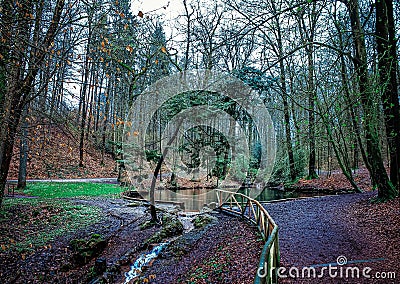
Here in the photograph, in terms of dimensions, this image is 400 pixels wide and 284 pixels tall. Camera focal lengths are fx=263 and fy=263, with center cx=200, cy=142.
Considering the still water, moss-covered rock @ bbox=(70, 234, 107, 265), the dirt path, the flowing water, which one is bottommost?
the flowing water

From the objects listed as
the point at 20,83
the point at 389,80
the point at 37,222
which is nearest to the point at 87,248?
the point at 37,222

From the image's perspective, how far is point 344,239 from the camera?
585 centimetres

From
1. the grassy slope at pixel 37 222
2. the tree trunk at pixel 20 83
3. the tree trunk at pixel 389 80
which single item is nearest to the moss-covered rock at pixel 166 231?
the grassy slope at pixel 37 222

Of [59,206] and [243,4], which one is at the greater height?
[243,4]

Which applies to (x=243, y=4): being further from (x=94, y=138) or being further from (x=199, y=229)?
(x=199, y=229)

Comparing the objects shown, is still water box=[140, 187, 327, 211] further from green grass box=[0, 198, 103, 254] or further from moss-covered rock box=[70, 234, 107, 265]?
moss-covered rock box=[70, 234, 107, 265]

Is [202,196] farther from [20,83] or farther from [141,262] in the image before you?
[20,83]

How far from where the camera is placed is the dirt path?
4.51 meters

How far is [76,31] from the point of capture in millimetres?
5160

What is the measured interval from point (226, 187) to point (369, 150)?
1129cm

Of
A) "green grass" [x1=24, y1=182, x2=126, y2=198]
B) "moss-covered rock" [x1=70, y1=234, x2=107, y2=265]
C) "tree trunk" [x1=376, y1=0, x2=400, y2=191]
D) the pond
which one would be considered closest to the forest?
"tree trunk" [x1=376, y1=0, x2=400, y2=191]

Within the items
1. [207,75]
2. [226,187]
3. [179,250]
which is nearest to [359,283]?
[179,250]

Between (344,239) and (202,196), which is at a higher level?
(344,239)

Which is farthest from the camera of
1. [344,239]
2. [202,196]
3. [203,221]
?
[202,196]
